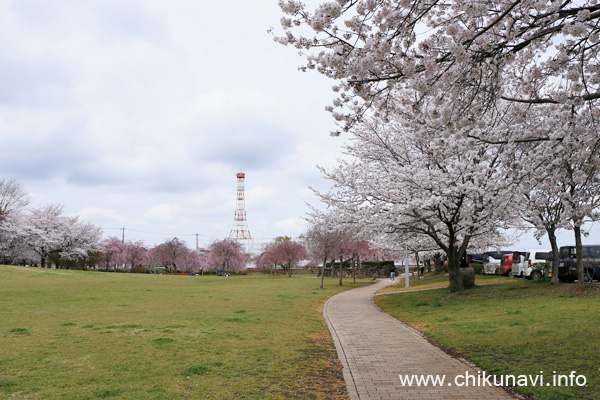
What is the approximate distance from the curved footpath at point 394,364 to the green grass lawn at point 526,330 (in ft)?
1.51

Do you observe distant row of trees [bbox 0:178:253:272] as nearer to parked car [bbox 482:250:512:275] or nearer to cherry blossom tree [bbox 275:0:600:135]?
parked car [bbox 482:250:512:275]

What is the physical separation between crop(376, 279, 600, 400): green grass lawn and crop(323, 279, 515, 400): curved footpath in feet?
1.51

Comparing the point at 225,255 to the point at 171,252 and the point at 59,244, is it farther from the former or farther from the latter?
the point at 59,244

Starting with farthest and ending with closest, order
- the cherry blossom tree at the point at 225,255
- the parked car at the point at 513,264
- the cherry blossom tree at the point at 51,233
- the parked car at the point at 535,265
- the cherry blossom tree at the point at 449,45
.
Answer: the cherry blossom tree at the point at 225,255 < the cherry blossom tree at the point at 51,233 < the parked car at the point at 513,264 < the parked car at the point at 535,265 < the cherry blossom tree at the point at 449,45

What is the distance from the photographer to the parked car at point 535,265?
20491mm

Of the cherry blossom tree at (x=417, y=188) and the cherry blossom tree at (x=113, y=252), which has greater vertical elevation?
the cherry blossom tree at (x=417, y=188)

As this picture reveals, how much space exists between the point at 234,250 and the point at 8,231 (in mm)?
26379

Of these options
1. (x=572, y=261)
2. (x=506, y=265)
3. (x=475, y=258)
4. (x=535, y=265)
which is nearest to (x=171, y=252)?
(x=475, y=258)

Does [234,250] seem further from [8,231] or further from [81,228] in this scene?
[8,231]

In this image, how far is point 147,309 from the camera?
13719mm

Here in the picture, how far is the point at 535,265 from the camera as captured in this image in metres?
20.9

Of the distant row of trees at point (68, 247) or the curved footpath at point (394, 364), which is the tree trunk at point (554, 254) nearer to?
the curved footpath at point (394, 364)

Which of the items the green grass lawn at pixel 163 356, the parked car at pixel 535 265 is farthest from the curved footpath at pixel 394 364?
the parked car at pixel 535 265

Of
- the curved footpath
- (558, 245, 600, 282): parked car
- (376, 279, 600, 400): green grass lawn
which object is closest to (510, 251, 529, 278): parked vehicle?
(558, 245, 600, 282): parked car
